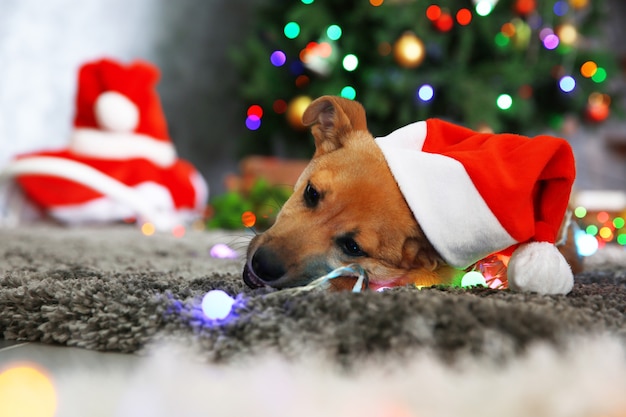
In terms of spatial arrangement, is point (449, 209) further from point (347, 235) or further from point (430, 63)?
point (430, 63)

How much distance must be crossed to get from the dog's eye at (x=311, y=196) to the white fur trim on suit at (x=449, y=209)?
145 mm

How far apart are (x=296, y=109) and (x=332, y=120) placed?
2.18 m

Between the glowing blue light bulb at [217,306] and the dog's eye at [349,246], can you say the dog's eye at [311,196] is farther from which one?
the glowing blue light bulb at [217,306]

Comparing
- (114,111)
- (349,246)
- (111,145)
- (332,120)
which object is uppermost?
(114,111)

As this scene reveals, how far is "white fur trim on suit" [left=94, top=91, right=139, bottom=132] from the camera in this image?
272cm

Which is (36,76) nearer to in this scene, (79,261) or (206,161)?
(206,161)

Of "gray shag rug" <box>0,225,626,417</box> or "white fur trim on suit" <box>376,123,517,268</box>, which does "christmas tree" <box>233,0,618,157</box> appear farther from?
"gray shag rug" <box>0,225,626,417</box>

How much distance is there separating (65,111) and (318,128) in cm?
264

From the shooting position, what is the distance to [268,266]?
0.95m

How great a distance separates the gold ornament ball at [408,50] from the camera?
10.0 ft

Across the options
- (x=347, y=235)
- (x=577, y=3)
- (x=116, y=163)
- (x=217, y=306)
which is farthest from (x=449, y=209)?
(x=577, y=3)

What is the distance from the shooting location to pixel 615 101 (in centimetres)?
359

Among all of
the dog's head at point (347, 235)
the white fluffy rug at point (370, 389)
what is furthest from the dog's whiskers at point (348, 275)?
the white fluffy rug at point (370, 389)

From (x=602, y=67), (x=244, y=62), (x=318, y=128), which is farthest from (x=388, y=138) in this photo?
(x=602, y=67)
